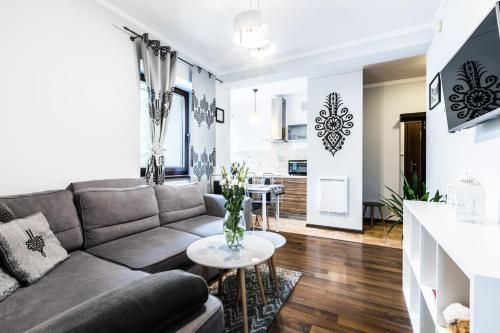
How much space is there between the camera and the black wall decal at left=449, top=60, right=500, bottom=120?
1205mm

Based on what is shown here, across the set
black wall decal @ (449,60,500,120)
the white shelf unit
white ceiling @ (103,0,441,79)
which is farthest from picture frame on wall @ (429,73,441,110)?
the white shelf unit

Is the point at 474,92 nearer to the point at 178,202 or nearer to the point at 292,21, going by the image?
the point at 292,21

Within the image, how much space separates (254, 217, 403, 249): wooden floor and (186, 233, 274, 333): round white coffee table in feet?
7.12

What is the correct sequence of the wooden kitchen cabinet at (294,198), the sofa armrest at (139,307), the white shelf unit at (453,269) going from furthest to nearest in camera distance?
1. the wooden kitchen cabinet at (294,198)
2. the white shelf unit at (453,269)
3. the sofa armrest at (139,307)

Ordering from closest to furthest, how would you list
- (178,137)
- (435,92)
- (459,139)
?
1. (459,139)
2. (435,92)
3. (178,137)

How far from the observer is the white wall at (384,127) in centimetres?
428

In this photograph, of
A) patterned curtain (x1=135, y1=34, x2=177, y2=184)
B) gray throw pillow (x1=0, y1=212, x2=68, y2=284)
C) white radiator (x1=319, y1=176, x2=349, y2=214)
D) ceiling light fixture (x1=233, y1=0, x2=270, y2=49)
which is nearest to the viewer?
gray throw pillow (x1=0, y1=212, x2=68, y2=284)

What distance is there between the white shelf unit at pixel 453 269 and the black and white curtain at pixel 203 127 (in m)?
2.72

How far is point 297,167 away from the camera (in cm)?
533

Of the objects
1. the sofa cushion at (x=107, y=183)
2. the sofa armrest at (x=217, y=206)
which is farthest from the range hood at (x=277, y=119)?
the sofa cushion at (x=107, y=183)

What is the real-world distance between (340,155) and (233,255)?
294cm

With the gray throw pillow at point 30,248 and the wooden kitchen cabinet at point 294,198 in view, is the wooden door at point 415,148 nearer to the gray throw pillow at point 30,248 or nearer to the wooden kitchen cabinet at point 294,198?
the wooden kitchen cabinet at point 294,198

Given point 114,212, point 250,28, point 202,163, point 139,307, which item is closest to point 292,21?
point 250,28

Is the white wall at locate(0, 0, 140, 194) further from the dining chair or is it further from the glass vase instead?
the glass vase
